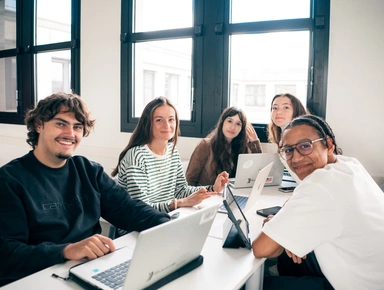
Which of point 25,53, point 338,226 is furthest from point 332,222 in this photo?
point 25,53

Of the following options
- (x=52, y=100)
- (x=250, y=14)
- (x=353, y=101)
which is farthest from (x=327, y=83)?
(x=52, y=100)

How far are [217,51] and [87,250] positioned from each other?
8.10 feet

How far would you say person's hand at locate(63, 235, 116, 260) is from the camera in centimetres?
111

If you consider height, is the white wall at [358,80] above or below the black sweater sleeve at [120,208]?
above

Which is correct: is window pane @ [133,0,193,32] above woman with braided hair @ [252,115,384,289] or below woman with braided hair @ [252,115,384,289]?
above

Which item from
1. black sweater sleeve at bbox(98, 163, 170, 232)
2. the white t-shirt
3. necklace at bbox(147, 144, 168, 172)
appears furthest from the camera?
necklace at bbox(147, 144, 168, 172)

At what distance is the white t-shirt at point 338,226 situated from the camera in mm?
1085

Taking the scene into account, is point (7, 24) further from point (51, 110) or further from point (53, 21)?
point (51, 110)

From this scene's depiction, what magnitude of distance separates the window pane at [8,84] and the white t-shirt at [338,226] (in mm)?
4716

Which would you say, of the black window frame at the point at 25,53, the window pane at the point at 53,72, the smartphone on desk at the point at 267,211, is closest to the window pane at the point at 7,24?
the black window frame at the point at 25,53

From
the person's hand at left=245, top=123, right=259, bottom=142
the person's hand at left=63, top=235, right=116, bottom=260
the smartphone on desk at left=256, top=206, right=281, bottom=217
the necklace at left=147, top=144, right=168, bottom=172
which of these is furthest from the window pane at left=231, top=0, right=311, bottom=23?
the person's hand at left=63, top=235, right=116, bottom=260

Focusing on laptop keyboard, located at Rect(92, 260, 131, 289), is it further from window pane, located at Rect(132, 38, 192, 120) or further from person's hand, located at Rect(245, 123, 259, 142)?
window pane, located at Rect(132, 38, 192, 120)

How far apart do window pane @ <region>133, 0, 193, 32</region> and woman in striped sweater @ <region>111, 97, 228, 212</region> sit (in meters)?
1.66

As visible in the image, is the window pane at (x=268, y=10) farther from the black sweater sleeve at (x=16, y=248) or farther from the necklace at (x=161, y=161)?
the black sweater sleeve at (x=16, y=248)
